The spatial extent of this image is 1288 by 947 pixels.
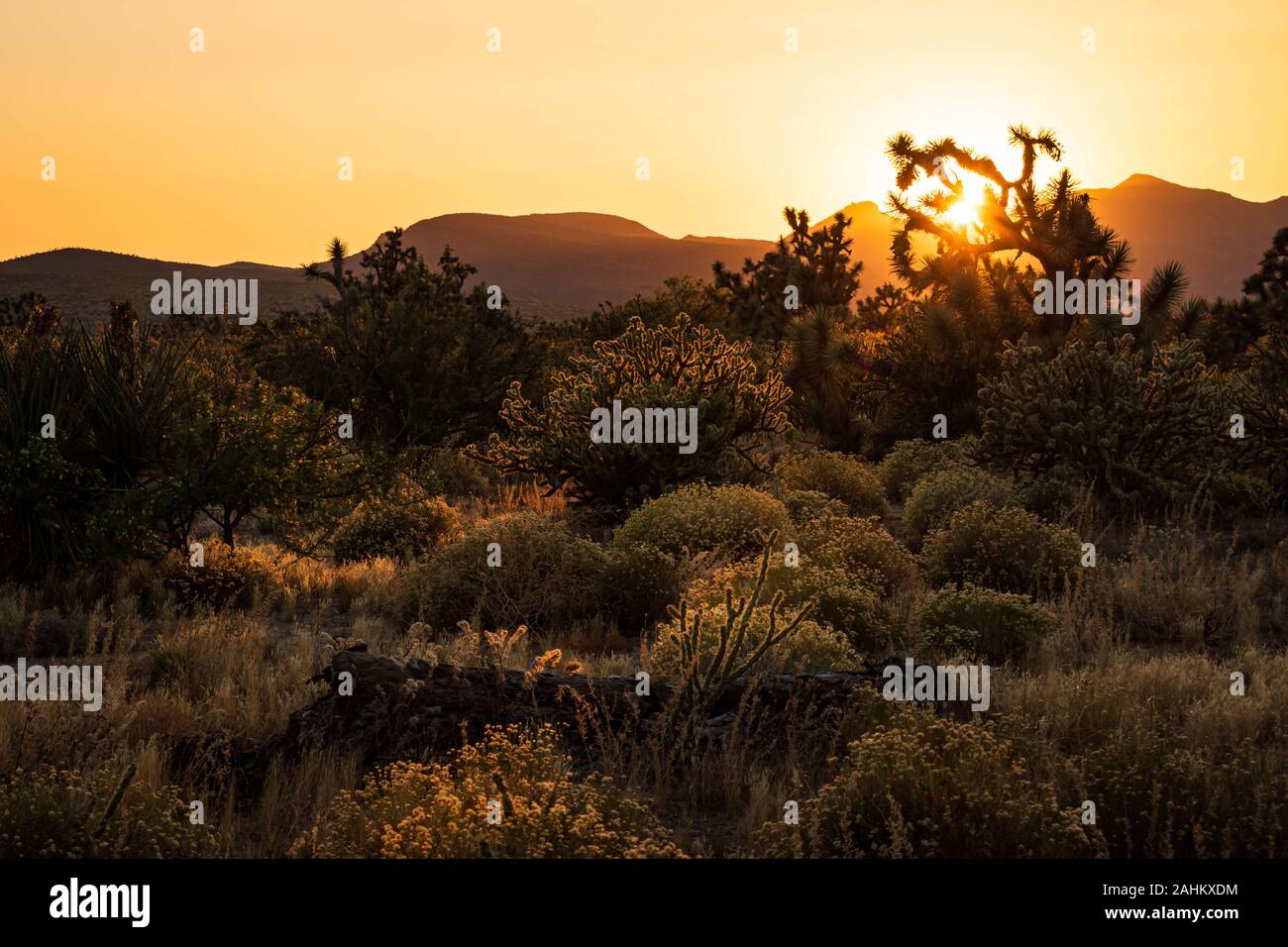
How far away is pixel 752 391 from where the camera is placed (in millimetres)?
14664

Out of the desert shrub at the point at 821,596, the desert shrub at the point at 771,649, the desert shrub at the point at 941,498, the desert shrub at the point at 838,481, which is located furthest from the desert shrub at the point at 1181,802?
the desert shrub at the point at 838,481

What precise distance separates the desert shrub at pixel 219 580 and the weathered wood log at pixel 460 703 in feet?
12.9

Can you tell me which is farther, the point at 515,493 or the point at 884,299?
the point at 884,299

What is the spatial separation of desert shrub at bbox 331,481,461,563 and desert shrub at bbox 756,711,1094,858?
25.7 ft

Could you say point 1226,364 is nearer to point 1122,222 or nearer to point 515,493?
point 515,493

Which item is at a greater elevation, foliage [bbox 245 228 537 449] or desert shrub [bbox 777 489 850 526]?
foliage [bbox 245 228 537 449]

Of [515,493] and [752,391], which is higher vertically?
[752,391]

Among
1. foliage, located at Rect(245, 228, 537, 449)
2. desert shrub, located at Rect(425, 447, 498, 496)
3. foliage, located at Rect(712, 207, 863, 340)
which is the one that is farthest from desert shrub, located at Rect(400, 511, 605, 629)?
foliage, located at Rect(712, 207, 863, 340)

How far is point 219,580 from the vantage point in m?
10.1

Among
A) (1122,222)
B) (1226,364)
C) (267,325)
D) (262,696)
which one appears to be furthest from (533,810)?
(1122,222)

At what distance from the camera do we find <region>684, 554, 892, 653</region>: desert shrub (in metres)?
8.37

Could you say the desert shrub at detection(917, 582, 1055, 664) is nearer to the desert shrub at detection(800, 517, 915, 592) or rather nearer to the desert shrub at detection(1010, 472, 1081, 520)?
the desert shrub at detection(800, 517, 915, 592)

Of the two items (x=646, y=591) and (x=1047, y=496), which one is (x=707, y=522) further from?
(x=1047, y=496)
